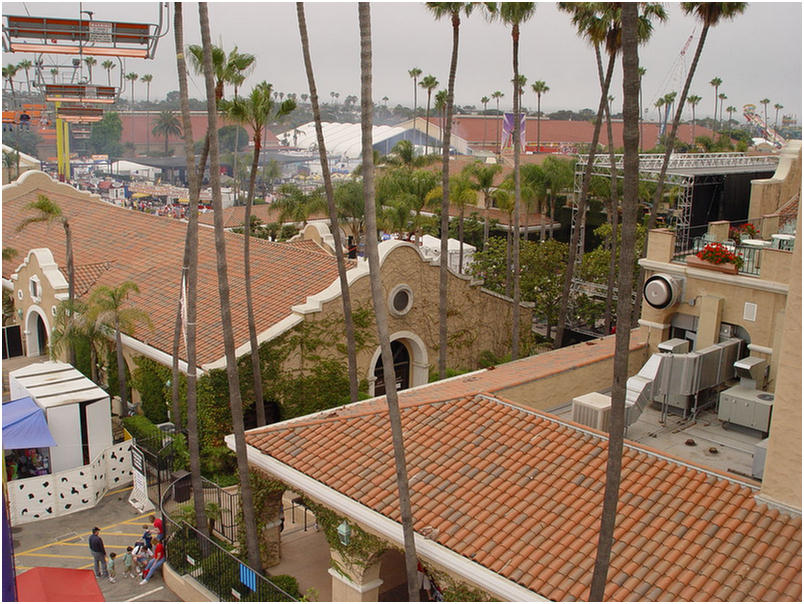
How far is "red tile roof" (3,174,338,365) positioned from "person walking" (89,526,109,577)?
258 inches

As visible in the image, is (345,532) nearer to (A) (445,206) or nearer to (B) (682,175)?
(A) (445,206)

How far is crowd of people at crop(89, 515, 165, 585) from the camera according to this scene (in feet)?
61.9

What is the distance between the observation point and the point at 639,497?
13.3 metres

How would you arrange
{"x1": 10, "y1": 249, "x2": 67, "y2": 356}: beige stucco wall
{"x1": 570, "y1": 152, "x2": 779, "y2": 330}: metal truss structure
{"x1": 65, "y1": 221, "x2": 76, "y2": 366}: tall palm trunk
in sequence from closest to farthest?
{"x1": 65, "y1": 221, "x2": 76, "y2": 366}: tall palm trunk
{"x1": 10, "y1": 249, "x2": 67, "y2": 356}: beige stucco wall
{"x1": 570, "y1": 152, "x2": 779, "y2": 330}: metal truss structure

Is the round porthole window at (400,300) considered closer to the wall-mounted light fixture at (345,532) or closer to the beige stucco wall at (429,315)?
the beige stucco wall at (429,315)

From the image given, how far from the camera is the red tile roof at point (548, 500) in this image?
11.6 metres

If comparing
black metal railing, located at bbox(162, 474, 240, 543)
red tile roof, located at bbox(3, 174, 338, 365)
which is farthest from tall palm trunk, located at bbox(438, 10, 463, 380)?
black metal railing, located at bbox(162, 474, 240, 543)

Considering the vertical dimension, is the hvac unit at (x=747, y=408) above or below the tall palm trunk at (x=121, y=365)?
above

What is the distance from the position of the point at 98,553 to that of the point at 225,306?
7.48 meters

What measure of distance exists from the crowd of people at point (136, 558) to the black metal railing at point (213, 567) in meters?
0.27

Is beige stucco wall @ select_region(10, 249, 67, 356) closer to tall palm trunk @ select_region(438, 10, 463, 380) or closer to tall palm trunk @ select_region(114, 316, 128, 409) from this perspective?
tall palm trunk @ select_region(114, 316, 128, 409)

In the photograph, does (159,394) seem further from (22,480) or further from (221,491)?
(221,491)

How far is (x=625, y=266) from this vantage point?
31.0 feet

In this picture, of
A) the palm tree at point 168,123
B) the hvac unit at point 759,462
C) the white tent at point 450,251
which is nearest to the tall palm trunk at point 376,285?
the hvac unit at point 759,462
